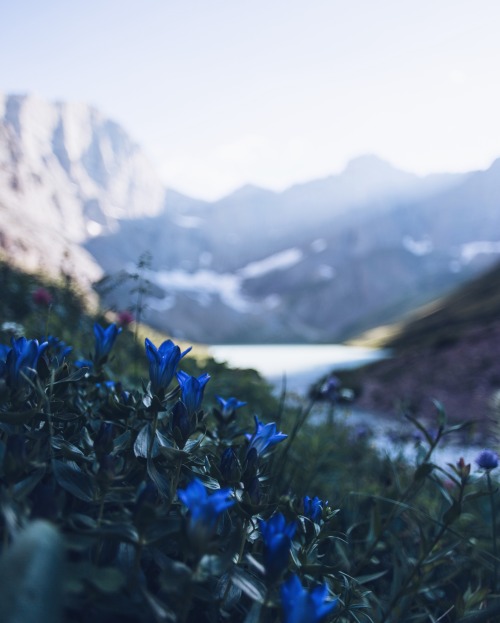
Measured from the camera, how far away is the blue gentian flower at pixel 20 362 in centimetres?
112

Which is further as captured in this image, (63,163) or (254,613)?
(63,163)

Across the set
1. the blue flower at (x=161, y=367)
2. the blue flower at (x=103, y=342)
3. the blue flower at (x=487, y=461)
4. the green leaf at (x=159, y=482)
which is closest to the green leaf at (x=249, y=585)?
the green leaf at (x=159, y=482)

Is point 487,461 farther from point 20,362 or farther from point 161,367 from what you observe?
point 20,362

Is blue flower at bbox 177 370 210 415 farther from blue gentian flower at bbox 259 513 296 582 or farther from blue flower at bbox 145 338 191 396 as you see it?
blue gentian flower at bbox 259 513 296 582

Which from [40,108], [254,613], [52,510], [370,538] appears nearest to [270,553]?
[254,613]

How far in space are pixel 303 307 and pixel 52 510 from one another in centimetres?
17618

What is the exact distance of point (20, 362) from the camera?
3.74 feet

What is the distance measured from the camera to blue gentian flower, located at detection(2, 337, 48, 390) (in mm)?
1125

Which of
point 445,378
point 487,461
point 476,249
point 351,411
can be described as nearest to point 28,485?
point 487,461

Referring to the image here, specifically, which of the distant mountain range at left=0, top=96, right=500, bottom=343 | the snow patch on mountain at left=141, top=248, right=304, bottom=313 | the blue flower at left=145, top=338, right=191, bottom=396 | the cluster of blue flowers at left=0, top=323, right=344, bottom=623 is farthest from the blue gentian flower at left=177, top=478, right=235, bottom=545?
Answer: the snow patch on mountain at left=141, top=248, right=304, bottom=313

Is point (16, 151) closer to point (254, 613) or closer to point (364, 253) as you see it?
point (364, 253)

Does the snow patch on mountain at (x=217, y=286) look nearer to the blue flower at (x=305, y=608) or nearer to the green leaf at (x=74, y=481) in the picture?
the green leaf at (x=74, y=481)

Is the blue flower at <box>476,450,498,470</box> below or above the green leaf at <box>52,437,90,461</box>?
below

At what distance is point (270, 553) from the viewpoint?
88 centimetres
